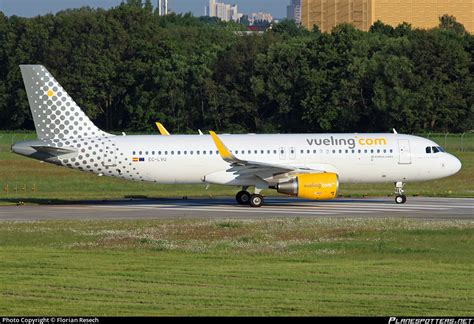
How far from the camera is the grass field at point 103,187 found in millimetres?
53250

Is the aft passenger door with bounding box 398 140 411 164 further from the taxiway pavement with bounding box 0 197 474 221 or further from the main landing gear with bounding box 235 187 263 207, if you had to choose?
the main landing gear with bounding box 235 187 263 207

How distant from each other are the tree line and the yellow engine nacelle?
2036 inches

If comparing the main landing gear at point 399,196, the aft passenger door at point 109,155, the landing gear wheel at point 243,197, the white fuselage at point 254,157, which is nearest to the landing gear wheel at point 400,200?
the main landing gear at point 399,196

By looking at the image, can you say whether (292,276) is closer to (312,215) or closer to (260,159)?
(312,215)

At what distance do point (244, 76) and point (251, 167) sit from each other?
65.5 meters

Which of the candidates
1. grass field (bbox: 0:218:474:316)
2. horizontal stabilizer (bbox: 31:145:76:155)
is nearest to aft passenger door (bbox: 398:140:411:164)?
grass field (bbox: 0:218:474:316)

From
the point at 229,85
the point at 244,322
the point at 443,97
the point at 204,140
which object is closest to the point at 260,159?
the point at 204,140

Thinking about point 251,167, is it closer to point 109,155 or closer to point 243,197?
point 243,197

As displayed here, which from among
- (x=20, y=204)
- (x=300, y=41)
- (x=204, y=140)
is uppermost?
(x=300, y=41)

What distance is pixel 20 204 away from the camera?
4762 centimetres

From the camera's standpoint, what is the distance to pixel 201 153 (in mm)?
45188

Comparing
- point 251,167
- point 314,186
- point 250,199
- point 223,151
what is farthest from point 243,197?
point 314,186

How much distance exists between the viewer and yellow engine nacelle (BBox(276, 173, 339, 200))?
140ft

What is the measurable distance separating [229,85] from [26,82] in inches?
2516
